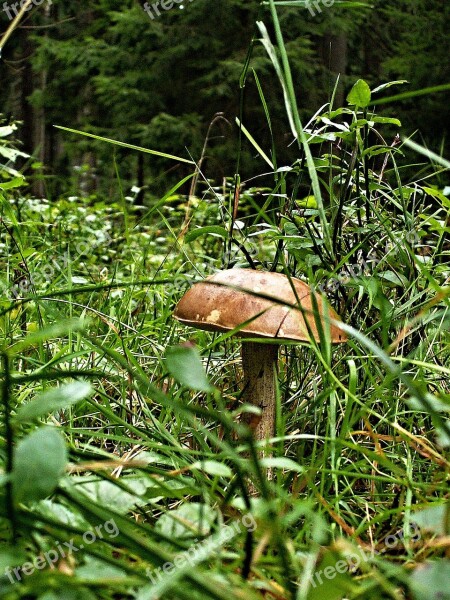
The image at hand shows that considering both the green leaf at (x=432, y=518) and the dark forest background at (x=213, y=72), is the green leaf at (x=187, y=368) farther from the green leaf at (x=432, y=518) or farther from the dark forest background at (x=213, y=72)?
the dark forest background at (x=213, y=72)

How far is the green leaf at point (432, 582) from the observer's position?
46 cm

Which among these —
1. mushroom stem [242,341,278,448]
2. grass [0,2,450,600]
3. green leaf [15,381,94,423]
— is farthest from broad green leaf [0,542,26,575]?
mushroom stem [242,341,278,448]

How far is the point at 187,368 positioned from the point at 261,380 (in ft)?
2.50

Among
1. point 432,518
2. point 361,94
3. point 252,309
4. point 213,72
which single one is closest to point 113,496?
point 432,518

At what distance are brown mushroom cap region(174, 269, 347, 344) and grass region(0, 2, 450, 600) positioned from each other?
0.20 feet

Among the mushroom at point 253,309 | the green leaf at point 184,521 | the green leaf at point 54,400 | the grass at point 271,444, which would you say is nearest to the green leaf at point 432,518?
the grass at point 271,444

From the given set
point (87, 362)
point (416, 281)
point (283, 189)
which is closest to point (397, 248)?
point (416, 281)

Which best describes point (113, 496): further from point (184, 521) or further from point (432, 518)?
point (432, 518)

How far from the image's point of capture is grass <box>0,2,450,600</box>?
55cm

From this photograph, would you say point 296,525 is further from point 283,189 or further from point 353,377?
point 283,189

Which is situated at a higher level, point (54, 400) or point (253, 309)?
point (54, 400)

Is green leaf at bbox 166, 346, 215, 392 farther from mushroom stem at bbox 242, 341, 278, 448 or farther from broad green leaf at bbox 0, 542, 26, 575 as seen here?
mushroom stem at bbox 242, 341, 278, 448

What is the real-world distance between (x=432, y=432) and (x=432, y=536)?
1.52 feet

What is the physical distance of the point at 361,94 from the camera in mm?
1233
